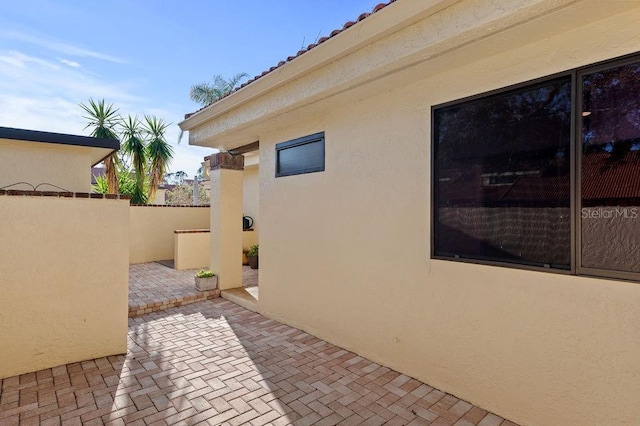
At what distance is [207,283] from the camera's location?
29.8ft

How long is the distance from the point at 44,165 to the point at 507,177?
9.10 metres

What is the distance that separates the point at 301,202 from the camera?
669cm

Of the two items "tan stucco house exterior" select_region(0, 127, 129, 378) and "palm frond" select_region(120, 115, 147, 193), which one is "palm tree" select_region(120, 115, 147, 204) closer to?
"palm frond" select_region(120, 115, 147, 193)

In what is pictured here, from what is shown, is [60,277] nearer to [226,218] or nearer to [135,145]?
[226,218]

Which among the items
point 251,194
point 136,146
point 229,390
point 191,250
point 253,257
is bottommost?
point 229,390

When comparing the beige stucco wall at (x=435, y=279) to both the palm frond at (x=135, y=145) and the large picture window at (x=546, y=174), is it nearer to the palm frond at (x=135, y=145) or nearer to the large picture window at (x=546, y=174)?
the large picture window at (x=546, y=174)

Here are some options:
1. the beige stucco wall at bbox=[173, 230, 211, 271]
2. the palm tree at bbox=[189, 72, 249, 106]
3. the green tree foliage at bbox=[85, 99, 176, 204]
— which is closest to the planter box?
the beige stucco wall at bbox=[173, 230, 211, 271]

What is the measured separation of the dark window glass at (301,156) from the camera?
20.8 feet

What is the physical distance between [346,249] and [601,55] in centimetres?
410

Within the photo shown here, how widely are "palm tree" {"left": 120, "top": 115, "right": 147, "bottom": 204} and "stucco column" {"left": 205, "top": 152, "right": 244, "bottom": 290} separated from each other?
35.0 ft

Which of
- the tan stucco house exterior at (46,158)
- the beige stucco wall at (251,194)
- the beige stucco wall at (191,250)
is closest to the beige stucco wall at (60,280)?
the tan stucco house exterior at (46,158)

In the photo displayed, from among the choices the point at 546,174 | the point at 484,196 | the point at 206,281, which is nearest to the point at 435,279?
the point at 484,196

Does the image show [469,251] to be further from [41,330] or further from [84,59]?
[84,59]

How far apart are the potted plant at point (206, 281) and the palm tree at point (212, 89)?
867 inches
